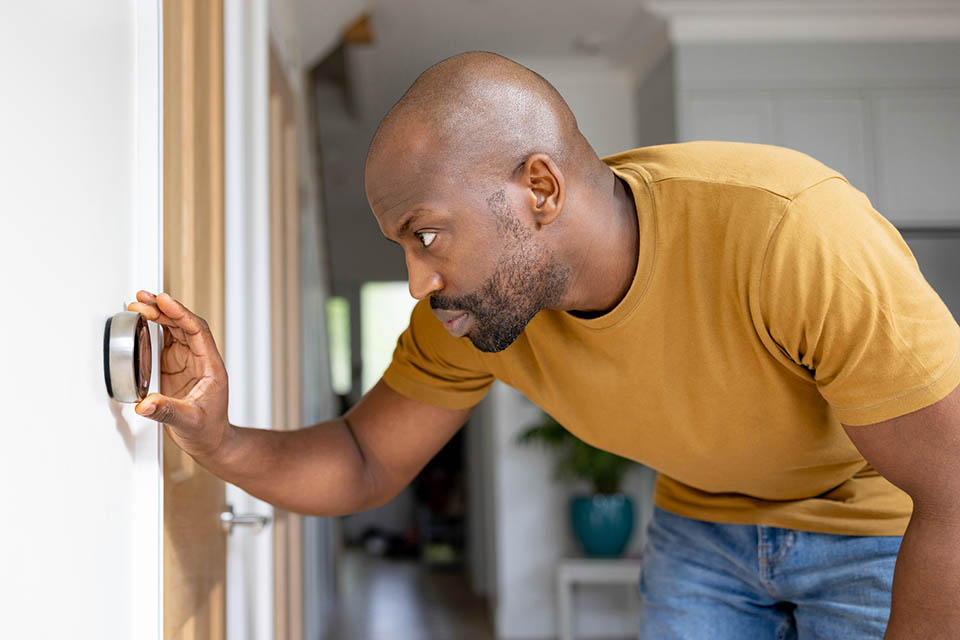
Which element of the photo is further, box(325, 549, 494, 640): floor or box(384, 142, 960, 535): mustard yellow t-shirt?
box(325, 549, 494, 640): floor

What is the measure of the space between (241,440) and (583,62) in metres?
3.77

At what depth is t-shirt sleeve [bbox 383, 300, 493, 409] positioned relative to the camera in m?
1.30

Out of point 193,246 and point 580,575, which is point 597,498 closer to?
point 580,575

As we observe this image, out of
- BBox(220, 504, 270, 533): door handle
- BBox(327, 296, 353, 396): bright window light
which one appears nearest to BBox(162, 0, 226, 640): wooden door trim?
BBox(220, 504, 270, 533): door handle

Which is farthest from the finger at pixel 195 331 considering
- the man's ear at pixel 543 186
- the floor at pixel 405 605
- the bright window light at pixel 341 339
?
the bright window light at pixel 341 339

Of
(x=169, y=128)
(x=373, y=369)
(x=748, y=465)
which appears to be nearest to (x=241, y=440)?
(x=169, y=128)

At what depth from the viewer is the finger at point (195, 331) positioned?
875mm

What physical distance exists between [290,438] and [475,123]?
1.64ft

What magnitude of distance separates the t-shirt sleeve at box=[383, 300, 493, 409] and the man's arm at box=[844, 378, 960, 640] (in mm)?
573

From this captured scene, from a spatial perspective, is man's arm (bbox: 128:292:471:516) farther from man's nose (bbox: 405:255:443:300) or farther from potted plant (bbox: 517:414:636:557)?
potted plant (bbox: 517:414:636:557)

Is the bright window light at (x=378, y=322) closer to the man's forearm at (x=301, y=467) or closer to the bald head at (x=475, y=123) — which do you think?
the man's forearm at (x=301, y=467)

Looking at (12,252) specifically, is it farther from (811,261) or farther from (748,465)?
(748,465)

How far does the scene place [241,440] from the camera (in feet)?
3.50

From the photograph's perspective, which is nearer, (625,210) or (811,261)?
(811,261)
